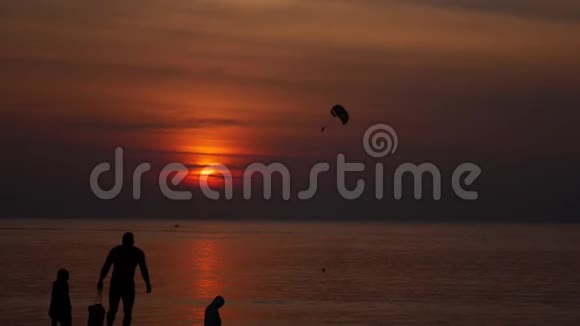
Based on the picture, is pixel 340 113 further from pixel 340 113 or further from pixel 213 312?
pixel 213 312

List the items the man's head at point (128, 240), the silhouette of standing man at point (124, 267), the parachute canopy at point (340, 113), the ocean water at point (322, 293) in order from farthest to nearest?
the parachute canopy at point (340, 113) < the ocean water at point (322, 293) < the silhouette of standing man at point (124, 267) < the man's head at point (128, 240)

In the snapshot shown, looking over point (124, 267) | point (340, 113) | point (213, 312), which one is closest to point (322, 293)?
point (340, 113)

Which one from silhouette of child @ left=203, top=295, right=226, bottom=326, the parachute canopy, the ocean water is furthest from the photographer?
the parachute canopy

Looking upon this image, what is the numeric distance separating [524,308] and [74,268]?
2832cm

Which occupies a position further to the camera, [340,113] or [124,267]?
[340,113]

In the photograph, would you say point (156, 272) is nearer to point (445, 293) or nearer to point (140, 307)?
point (445, 293)

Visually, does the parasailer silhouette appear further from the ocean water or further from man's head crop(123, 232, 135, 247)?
man's head crop(123, 232, 135, 247)

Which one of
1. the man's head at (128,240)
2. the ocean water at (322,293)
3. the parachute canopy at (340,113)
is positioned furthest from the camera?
the parachute canopy at (340,113)

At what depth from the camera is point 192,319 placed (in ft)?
92.5

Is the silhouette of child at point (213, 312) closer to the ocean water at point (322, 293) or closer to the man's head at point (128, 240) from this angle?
the man's head at point (128, 240)

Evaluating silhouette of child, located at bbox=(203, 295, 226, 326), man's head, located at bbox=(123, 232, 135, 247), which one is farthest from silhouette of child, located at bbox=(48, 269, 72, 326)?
silhouette of child, located at bbox=(203, 295, 226, 326)

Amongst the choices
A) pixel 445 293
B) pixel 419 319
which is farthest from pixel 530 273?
pixel 419 319

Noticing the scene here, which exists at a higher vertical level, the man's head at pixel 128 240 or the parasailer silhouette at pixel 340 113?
the parasailer silhouette at pixel 340 113

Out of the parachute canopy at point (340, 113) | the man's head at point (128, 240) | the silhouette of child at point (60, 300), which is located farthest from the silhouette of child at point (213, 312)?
the parachute canopy at point (340, 113)
